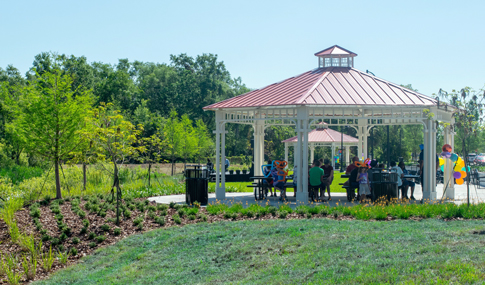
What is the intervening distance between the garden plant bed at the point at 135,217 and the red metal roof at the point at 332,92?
3452 mm

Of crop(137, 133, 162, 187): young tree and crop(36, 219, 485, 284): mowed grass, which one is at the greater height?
crop(137, 133, 162, 187): young tree

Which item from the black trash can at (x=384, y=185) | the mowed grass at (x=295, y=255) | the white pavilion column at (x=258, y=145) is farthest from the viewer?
the white pavilion column at (x=258, y=145)

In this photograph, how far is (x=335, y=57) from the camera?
16312 millimetres

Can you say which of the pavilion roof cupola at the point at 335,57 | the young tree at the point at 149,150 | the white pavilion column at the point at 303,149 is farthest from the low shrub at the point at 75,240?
the pavilion roof cupola at the point at 335,57

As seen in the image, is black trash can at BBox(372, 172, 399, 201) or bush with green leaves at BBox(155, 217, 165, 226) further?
black trash can at BBox(372, 172, 399, 201)

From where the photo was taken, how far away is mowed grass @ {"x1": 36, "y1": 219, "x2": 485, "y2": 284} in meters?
5.66

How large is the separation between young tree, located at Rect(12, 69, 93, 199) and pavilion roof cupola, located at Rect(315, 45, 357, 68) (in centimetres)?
808

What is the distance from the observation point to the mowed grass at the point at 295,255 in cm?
566

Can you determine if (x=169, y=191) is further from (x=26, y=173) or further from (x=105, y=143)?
(x=26, y=173)

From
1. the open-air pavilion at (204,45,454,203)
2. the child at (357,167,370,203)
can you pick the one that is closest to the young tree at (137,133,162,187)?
the open-air pavilion at (204,45,454,203)

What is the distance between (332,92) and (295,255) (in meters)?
7.78

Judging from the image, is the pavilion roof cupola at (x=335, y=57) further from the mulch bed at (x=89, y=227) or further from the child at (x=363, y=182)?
the mulch bed at (x=89, y=227)

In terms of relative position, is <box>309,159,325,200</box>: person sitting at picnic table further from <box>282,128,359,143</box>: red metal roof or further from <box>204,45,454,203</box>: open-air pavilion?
<box>282,128,359,143</box>: red metal roof

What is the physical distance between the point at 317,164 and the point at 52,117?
8080 millimetres
